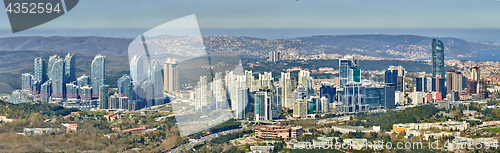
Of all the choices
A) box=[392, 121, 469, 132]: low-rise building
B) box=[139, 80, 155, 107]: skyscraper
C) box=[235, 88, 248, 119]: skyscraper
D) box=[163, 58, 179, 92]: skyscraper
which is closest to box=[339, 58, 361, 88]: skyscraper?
box=[235, 88, 248, 119]: skyscraper

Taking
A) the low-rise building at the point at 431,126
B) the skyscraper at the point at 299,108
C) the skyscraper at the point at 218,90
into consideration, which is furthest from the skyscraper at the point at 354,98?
the skyscraper at the point at 218,90

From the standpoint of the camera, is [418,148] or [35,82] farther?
[35,82]

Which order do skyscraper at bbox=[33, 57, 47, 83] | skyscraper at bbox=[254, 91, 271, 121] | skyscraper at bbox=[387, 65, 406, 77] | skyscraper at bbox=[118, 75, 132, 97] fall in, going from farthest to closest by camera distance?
skyscraper at bbox=[387, 65, 406, 77] → skyscraper at bbox=[33, 57, 47, 83] → skyscraper at bbox=[118, 75, 132, 97] → skyscraper at bbox=[254, 91, 271, 121]

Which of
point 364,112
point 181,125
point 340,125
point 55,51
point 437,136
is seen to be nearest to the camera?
point 181,125

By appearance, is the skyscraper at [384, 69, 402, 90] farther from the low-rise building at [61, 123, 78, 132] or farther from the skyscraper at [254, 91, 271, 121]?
the low-rise building at [61, 123, 78, 132]

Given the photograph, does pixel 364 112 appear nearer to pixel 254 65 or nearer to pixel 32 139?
pixel 254 65

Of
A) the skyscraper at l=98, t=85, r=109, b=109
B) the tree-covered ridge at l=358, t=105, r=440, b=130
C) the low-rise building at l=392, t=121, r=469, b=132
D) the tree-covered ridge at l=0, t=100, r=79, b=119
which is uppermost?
the skyscraper at l=98, t=85, r=109, b=109

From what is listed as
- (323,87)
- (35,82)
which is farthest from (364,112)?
(35,82)

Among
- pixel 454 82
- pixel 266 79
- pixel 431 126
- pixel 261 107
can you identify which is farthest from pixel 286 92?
pixel 454 82
